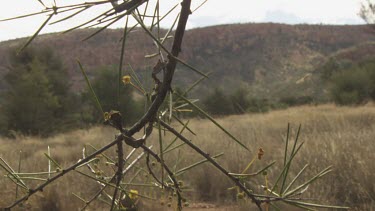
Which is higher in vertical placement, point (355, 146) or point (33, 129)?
point (355, 146)

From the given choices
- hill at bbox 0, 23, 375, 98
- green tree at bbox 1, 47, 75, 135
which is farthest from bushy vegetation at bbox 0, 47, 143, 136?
hill at bbox 0, 23, 375, 98

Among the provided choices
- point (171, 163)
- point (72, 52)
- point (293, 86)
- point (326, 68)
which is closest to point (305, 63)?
point (293, 86)

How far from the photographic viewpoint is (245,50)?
4947 cm

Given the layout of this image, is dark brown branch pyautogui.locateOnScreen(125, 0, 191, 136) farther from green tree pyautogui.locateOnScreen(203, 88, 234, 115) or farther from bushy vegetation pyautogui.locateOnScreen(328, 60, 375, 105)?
green tree pyautogui.locateOnScreen(203, 88, 234, 115)

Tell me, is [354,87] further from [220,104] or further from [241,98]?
→ [241,98]

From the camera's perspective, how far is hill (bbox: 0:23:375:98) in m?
43.0

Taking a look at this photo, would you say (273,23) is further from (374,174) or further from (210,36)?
(374,174)

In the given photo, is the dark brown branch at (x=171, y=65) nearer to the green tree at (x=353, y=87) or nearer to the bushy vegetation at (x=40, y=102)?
the bushy vegetation at (x=40, y=102)

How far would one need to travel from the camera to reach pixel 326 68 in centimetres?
2770

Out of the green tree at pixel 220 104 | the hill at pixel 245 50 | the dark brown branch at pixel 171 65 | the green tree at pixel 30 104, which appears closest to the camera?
the dark brown branch at pixel 171 65

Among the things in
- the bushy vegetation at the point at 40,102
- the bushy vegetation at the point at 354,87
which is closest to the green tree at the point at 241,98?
the bushy vegetation at the point at 354,87

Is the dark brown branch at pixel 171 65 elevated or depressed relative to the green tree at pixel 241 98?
elevated

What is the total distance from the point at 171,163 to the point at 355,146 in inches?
75.1

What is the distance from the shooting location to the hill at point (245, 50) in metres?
43.0
